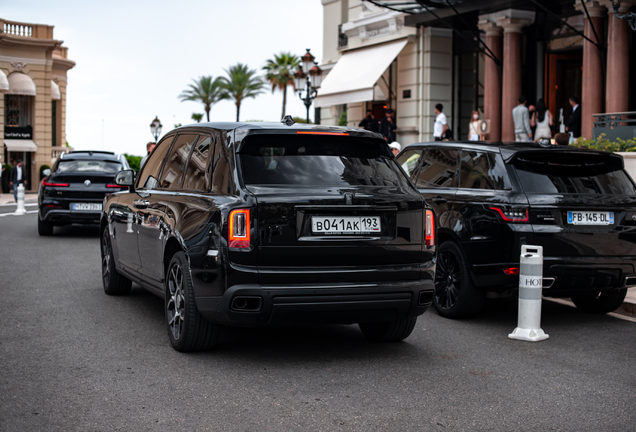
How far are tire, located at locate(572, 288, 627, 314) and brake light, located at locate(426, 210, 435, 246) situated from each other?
300 cm

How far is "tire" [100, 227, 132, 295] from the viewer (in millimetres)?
8523

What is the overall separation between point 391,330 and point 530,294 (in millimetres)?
1284

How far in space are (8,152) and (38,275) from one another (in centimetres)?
4016

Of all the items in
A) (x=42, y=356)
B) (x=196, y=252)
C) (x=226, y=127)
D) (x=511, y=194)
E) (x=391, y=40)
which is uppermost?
(x=391, y=40)

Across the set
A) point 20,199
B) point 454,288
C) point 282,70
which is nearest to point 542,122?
point 454,288

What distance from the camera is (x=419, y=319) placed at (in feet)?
25.1

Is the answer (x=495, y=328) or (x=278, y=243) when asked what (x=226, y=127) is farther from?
(x=495, y=328)

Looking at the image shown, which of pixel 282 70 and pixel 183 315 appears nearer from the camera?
pixel 183 315

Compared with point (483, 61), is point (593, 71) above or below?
below

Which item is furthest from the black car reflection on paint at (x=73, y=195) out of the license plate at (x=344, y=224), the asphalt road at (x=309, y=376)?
the license plate at (x=344, y=224)

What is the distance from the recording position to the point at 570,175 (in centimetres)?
738

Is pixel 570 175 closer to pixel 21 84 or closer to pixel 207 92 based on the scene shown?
pixel 21 84

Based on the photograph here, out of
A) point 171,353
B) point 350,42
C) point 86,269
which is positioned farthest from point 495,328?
point 350,42

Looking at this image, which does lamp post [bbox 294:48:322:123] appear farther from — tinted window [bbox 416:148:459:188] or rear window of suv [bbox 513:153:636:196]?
rear window of suv [bbox 513:153:636:196]
